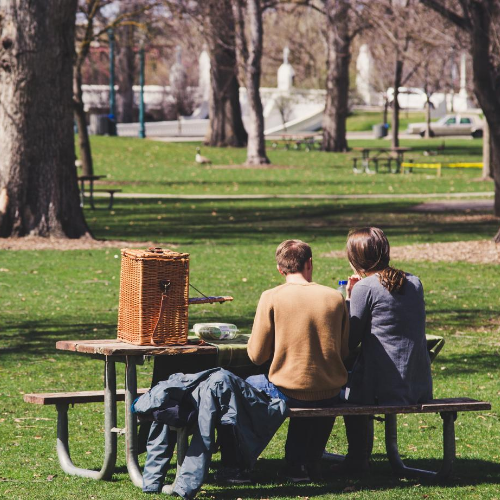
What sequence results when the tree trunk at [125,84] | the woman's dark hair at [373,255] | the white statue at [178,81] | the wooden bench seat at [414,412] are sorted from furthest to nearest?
the white statue at [178,81] → the tree trunk at [125,84] → the woman's dark hair at [373,255] → the wooden bench seat at [414,412]

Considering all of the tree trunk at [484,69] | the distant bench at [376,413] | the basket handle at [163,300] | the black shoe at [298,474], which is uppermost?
the tree trunk at [484,69]

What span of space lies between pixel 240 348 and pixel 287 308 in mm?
478

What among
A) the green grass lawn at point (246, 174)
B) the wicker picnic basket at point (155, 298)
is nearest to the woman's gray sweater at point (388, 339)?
the wicker picnic basket at point (155, 298)

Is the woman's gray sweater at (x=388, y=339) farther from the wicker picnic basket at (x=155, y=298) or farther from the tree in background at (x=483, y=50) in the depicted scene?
the tree in background at (x=483, y=50)

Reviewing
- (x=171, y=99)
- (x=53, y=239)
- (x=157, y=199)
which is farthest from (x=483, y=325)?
(x=171, y=99)

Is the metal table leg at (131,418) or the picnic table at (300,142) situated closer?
the metal table leg at (131,418)

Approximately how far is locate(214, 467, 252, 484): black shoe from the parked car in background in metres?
59.3

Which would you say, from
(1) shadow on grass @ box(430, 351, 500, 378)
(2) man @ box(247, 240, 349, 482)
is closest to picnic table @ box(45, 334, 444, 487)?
(2) man @ box(247, 240, 349, 482)

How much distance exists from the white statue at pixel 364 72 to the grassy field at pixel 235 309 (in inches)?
1817

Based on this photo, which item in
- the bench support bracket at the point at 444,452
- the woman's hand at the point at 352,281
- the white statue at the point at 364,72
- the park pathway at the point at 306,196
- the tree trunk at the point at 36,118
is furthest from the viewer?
the white statue at the point at 364,72

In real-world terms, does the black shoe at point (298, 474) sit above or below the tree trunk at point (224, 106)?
below

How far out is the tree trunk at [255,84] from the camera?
35.8m

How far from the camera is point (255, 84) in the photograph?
37.5 metres

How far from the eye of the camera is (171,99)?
247 ft
